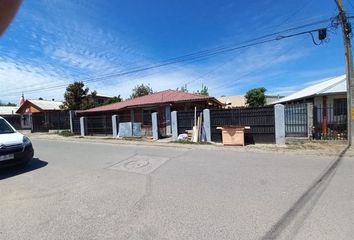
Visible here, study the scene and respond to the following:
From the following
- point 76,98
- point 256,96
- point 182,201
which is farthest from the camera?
point 256,96

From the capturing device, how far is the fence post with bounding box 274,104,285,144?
487 inches

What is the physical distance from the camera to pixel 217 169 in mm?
7332

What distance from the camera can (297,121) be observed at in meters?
14.6

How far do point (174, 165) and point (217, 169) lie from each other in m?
1.44

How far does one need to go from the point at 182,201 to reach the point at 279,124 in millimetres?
9225

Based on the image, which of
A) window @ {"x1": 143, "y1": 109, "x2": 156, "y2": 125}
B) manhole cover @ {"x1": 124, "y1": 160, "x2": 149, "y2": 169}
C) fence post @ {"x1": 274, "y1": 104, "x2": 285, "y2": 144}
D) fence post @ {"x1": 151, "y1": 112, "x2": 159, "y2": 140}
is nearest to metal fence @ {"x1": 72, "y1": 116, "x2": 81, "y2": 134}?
window @ {"x1": 143, "y1": 109, "x2": 156, "y2": 125}

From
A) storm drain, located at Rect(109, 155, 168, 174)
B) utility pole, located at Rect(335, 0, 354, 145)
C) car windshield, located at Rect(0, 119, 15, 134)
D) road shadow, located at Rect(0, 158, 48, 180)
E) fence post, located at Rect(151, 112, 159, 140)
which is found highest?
utility pole, located at Rect(335, 0, 354, 145)

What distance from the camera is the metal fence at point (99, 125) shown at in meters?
21.4

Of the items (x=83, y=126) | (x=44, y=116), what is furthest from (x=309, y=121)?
(x=44, y=116)

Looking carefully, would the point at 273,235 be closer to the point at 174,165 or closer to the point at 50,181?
the point at 174,165

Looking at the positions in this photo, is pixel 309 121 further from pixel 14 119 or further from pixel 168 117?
pixel 14 119

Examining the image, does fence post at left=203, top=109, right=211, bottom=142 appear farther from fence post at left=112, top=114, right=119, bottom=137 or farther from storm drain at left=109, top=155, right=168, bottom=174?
fence post at left=112, top=114, right=119, bottom=137

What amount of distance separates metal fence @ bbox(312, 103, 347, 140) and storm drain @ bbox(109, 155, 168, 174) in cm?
870

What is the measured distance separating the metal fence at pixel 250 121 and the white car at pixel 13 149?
30.9 feet
